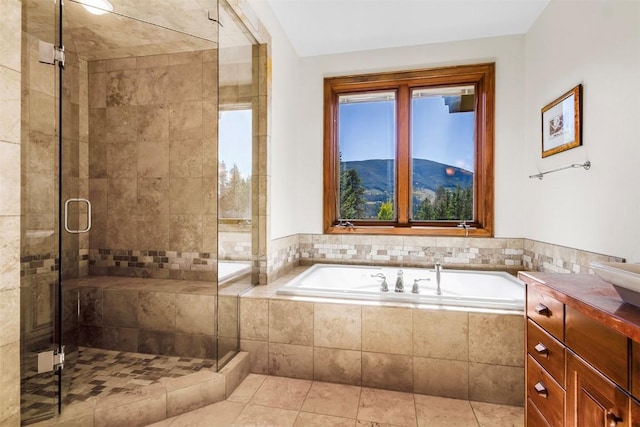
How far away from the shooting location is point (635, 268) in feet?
3.28

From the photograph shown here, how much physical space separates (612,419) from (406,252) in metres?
2.18

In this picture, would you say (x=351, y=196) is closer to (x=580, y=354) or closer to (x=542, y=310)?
(x=542, y=310)

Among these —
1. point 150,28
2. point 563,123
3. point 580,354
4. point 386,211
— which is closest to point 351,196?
point 386,211

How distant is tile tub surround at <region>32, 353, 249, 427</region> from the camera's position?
153cm

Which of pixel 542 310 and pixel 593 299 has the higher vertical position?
Result: pixel 593 299

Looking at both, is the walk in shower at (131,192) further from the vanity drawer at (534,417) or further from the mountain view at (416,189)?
the vanity drawer at (534,417)

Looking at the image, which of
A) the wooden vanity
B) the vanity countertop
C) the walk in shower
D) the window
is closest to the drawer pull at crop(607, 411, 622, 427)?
the wooden vanity

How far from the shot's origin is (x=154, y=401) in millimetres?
1656

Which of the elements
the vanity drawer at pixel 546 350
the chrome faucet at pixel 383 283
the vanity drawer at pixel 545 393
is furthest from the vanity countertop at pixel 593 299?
Result: the chrome faucet at pixel 383 283

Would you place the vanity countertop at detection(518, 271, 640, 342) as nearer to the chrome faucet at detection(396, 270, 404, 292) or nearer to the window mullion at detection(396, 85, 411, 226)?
the chrome faucet at detection(396, 270, 404, 292)

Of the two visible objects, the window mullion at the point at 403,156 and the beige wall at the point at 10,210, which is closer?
the beige wall at the point at 10,210

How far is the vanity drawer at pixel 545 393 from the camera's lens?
43.2 inches

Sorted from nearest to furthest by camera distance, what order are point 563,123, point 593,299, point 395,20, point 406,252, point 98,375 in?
point 593,299 < point 98,375 < point 563,123 < point 395,20 < point 406,252

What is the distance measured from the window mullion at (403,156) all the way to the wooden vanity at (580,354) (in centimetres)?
177
